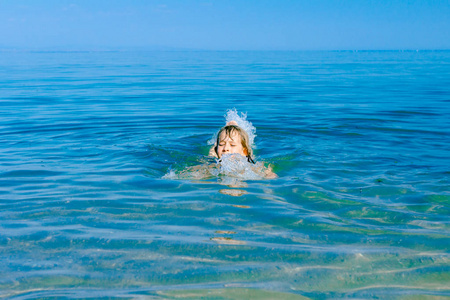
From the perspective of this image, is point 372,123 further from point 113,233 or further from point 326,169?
point 113,233

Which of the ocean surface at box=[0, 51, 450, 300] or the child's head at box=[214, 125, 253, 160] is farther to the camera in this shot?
the child's head at box=[214, 125, 253, 160]

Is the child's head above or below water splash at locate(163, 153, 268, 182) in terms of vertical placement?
above

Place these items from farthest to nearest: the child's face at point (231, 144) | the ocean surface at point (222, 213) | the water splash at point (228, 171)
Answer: the child's face at point (231, 144) → the water splash at point (228, 171) → the ocean surface at point (222, 213)

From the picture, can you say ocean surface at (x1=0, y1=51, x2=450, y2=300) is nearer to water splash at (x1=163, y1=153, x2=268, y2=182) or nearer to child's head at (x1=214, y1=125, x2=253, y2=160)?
water splash at (x1=163, y1=153, x2=268, y2=182)

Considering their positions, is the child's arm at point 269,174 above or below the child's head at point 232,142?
below

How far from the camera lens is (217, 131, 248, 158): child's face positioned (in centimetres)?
717

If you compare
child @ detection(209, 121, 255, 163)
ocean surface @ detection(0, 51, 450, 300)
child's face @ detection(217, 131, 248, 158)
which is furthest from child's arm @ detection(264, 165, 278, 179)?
child's face @ detection(217, 131, 248, 158)

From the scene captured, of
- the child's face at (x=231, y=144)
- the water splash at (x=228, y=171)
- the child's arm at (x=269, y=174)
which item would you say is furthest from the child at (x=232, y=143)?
the child's arm at (x=269, y=174)

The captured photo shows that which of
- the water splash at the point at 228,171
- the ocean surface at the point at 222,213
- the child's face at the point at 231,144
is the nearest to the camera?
the ocean surface at the point at 222,213

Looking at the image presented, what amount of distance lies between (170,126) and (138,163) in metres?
3.81

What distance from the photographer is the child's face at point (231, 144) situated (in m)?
7.17

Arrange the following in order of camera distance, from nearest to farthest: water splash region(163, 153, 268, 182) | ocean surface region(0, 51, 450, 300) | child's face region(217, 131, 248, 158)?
ocean surface region(0, 51, 450, 300) → water splash region(163, 153, 268, 182) → child's face region(217, 131, 248, 158)

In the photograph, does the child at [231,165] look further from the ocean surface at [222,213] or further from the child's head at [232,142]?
the ocean surface at [222,213]

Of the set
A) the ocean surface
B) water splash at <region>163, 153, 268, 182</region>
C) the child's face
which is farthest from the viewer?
the child's face
